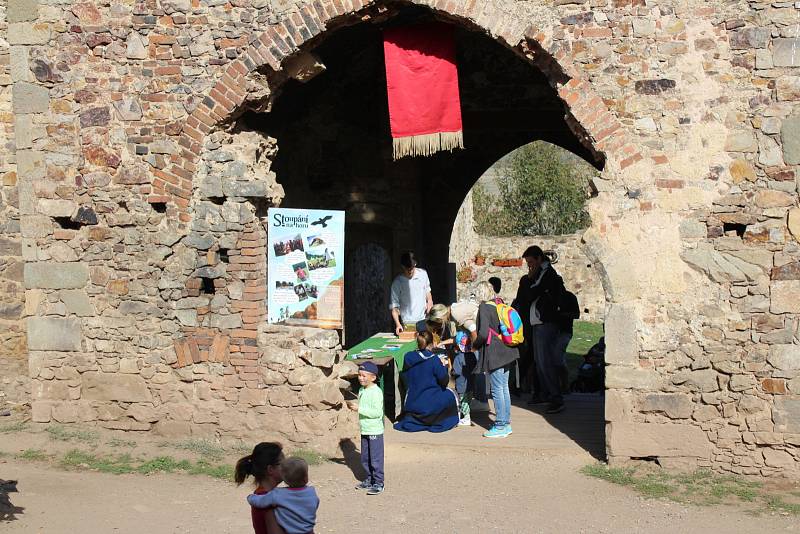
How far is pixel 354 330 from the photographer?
41.3 ft

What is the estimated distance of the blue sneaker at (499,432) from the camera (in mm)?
7863

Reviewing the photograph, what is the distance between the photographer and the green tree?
82.5ft

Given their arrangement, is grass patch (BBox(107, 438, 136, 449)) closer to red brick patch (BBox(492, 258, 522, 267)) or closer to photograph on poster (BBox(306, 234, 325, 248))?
photograph on poster (BBox(306, 234, 325, 248))

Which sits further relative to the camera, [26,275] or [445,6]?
[26,275]

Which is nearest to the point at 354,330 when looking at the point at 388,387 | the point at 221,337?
the point at 388,387

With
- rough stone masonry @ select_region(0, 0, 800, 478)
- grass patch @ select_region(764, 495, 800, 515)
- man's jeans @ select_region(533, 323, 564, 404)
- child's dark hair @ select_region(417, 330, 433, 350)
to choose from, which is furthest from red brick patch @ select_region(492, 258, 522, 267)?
grass patch @ select_region(764, 495, 800, 515)

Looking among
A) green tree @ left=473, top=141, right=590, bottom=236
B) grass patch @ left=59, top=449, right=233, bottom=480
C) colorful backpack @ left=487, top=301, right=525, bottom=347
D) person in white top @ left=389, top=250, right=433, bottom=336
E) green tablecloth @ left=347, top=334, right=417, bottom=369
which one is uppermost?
green tree @ left=473, top=141, right=590, bottom=236

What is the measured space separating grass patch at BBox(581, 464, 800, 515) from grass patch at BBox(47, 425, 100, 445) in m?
4.20

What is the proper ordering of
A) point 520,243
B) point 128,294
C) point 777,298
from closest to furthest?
point 777,298, point 128,294, point 520,243

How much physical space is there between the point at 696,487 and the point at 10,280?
636 centimetres

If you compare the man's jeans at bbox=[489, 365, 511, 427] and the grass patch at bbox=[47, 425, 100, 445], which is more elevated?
the man's jeans at bbox=[489, 365, 511, 427]

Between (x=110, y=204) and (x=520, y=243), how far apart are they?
12064mm

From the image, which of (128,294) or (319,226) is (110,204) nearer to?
(128,294)

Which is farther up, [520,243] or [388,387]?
[520,243]
